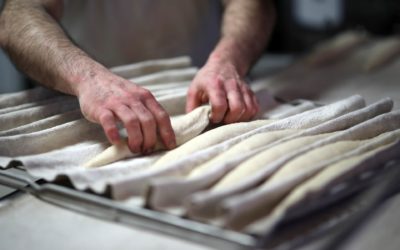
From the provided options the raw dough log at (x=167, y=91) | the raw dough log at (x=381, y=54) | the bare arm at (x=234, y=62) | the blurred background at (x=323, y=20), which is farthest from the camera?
the blurred background at (x=323, y=20)

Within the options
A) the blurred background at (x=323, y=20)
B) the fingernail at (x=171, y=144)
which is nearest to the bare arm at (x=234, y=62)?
the fingernail at (x=171, y=144)

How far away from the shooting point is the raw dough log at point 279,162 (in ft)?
1.92

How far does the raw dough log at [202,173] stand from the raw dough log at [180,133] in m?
0.11

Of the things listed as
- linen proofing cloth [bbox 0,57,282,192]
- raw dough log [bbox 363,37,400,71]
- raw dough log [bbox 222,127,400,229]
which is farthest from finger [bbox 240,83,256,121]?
raw dough log [bbox 363,37,400,71]

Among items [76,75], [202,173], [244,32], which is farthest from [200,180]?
[244,32]

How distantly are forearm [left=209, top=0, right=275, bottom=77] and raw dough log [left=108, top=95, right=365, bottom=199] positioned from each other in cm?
25

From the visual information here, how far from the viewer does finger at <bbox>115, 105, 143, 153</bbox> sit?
746mm

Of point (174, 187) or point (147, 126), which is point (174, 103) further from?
point (174, 187)

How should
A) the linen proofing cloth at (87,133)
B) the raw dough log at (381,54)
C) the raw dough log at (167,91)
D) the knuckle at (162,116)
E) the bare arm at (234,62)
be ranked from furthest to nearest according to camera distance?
the raw dough log at (381,54)
the raw dough log at (167,91)
the bare arm at (234,62)
the knuckle at (162,116)
the linen proofing cloth at (87,133)

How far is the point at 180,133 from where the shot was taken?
0.81 m

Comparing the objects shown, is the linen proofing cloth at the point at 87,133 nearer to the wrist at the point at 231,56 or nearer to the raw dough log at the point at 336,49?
the wrist at the point at 231,56

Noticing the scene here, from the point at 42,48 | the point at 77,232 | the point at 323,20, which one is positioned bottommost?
the point at 323,20

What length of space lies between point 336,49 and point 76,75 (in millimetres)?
881

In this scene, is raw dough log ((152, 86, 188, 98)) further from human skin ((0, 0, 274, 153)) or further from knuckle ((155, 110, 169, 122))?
knuckle ((155, 110, 169, 122))
